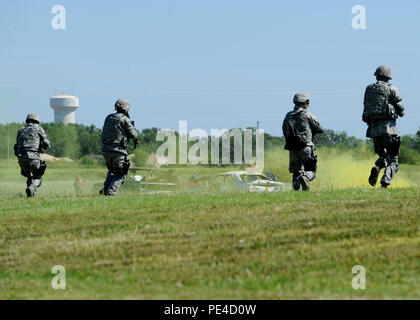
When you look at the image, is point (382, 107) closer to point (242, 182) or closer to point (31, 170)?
point (242, 182)

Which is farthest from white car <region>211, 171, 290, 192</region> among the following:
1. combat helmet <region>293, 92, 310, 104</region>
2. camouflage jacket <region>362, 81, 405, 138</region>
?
camouflage jacket <region>362, 81, 405, 138</region>

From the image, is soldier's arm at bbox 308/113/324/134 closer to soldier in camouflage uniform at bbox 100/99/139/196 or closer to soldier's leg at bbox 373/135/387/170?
soldier's leg at bbox 373/135/387/170

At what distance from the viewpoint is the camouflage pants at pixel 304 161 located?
19.8m

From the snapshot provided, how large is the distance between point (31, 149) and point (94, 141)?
100ft

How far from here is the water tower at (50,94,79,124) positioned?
484 ft

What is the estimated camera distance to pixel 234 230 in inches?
550

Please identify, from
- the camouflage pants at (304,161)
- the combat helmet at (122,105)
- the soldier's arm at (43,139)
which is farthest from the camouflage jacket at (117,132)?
the camouflage pants at (304,161)

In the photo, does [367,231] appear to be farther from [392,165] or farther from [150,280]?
[392,165]

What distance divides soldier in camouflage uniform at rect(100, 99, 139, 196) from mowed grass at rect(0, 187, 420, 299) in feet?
12.9

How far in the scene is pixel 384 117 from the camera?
19781 mm

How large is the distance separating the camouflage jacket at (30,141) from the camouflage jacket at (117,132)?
246 centimetres

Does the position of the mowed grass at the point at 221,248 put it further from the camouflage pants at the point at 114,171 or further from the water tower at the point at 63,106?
the water tower at the point at 63,106
